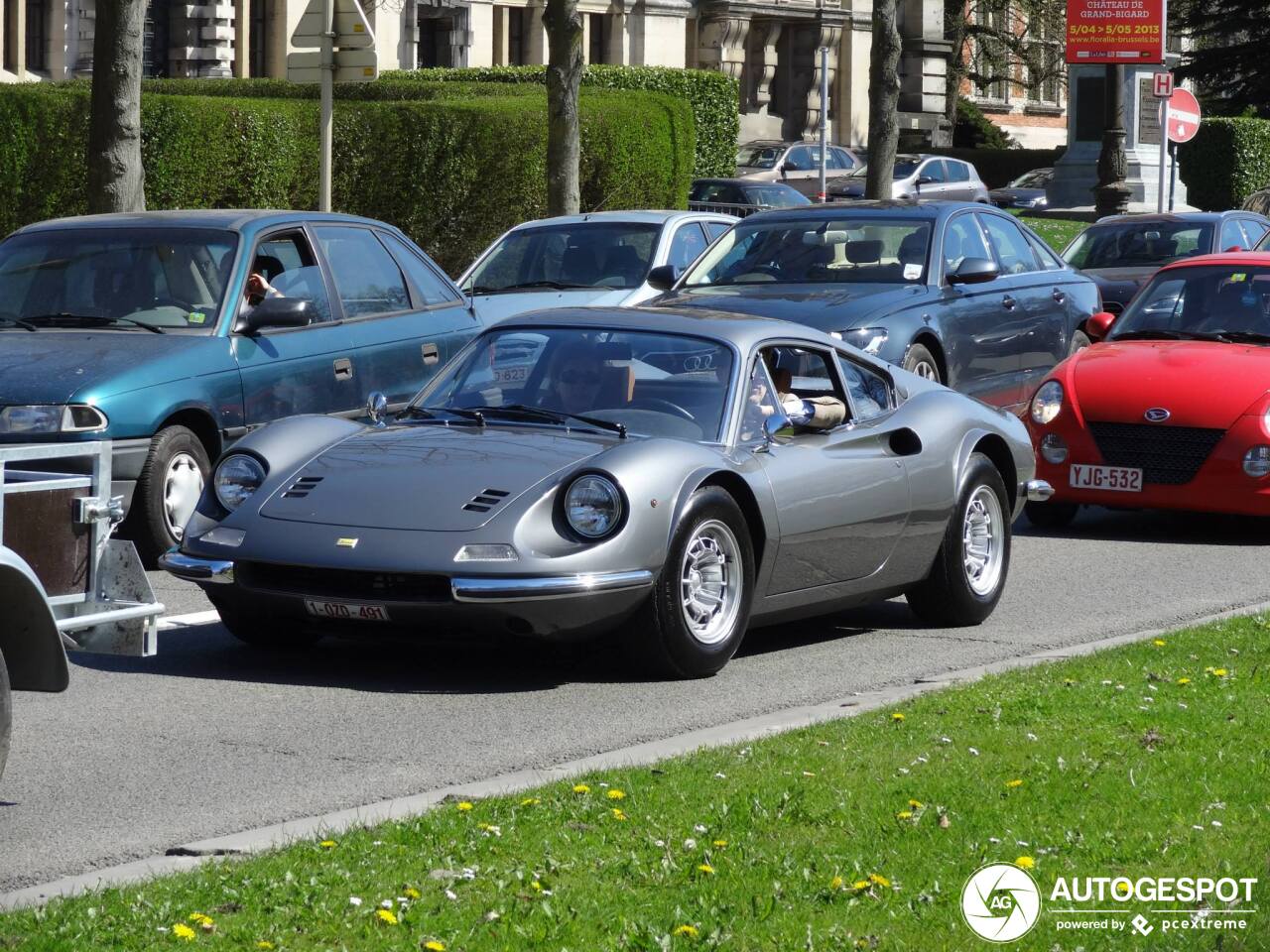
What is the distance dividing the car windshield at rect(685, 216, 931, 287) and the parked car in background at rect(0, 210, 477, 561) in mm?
2492

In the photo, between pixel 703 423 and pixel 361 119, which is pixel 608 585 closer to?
pixel 703 423

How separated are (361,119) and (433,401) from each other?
54.4ft

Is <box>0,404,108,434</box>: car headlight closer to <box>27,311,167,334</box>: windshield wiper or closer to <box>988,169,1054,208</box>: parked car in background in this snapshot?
<box>27,311,167,334</box>: windshield wiper

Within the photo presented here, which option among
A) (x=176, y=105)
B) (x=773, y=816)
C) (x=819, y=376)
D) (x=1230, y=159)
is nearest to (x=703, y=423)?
(x=819, y=376)

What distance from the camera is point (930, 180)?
151ft

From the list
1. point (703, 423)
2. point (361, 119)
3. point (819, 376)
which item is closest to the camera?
point (703, 423)

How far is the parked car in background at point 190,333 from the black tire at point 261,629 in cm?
191

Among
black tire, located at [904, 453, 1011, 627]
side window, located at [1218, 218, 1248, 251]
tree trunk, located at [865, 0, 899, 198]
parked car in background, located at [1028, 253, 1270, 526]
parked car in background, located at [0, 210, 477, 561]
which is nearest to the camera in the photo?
black tire, located at [904, 453, 1011, 627]

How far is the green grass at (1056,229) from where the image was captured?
1642 inches

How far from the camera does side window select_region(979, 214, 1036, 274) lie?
15.4m

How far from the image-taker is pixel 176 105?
23.0m

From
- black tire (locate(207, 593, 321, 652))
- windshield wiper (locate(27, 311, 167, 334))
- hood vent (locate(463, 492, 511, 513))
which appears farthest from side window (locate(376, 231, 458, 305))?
hood vent (locate(463, 492, 511, 513))

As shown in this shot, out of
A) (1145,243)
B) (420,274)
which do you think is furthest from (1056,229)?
(420,274)

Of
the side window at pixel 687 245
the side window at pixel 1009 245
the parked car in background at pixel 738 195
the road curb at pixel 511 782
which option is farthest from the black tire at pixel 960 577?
the parked car in background at pixel 738 195
